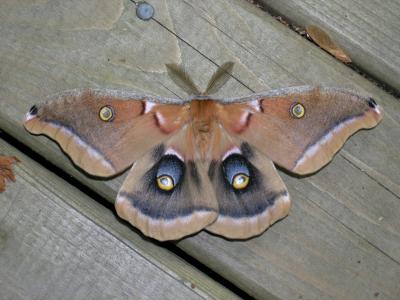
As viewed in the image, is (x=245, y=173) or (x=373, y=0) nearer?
(x=245, y=173)

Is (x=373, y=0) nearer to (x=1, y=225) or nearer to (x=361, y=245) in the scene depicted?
(x=361, y=245)

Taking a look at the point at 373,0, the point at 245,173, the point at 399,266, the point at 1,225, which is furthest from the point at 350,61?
the point at 1,225

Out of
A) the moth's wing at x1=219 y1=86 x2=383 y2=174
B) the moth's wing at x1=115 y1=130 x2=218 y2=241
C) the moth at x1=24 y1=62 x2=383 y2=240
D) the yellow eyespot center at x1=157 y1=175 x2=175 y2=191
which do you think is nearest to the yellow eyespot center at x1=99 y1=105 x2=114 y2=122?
the moth at x1=24 y1=62 x2=383 y2=240

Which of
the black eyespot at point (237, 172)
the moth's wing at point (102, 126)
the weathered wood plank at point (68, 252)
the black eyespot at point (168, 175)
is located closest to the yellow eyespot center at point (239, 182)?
the black eyespot at point (237, 172)

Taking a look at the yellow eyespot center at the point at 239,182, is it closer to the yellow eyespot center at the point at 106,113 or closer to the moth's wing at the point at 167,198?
the moth's wing at the point at 167,198

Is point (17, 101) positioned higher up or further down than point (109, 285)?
higher up

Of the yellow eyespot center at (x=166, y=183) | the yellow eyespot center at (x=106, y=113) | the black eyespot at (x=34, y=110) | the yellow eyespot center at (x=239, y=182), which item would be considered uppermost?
the yellow eyespot center at (x=239, y=182)
